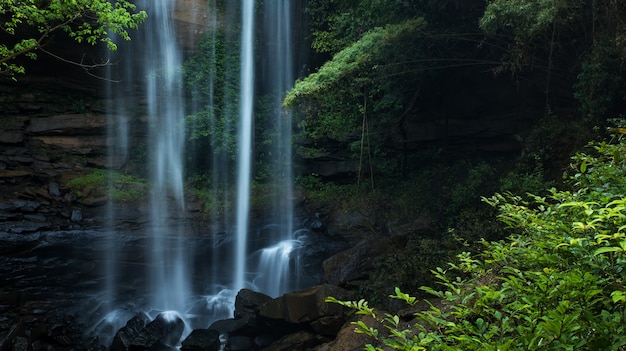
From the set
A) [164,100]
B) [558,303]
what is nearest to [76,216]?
[164,100]

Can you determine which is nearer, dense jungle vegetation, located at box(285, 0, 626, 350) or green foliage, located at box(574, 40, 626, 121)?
dense jungle vegetation, located at box(285, 0, 626, 350)

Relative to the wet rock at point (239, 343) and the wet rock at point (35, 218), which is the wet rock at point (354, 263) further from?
the wet rock at point (35, 218)

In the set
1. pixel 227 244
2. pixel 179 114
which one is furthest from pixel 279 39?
pixel 227 244

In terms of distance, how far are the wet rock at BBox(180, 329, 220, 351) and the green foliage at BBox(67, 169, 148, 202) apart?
20.6 ft

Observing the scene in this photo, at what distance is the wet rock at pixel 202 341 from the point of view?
834 cm

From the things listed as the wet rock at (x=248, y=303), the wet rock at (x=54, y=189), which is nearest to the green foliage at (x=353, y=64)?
the wet rock at (x=248, y=303)

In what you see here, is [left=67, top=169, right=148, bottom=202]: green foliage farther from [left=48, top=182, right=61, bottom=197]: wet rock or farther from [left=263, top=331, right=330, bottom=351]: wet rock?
[left=263, top=331, right=330, bottom=351]: wet rock

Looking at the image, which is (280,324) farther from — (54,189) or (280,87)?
(280,87)

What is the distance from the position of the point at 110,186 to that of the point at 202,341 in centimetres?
726

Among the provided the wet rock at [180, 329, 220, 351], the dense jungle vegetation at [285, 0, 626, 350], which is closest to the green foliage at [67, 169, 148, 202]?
the dense jungle vegetation at [285, 0, 626, 350]

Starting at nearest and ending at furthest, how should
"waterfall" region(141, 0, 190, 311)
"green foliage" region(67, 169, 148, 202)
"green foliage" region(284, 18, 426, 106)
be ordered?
"green foliage" region(284, 18, 426, 106) → "green foliage" region(67, 169, 148, 202) → "waterfall" region(141, 0, 190, 311)

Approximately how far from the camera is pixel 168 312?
10.2m

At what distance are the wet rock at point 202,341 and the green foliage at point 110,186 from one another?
6.27 m

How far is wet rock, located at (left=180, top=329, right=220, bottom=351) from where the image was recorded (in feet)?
27.3
